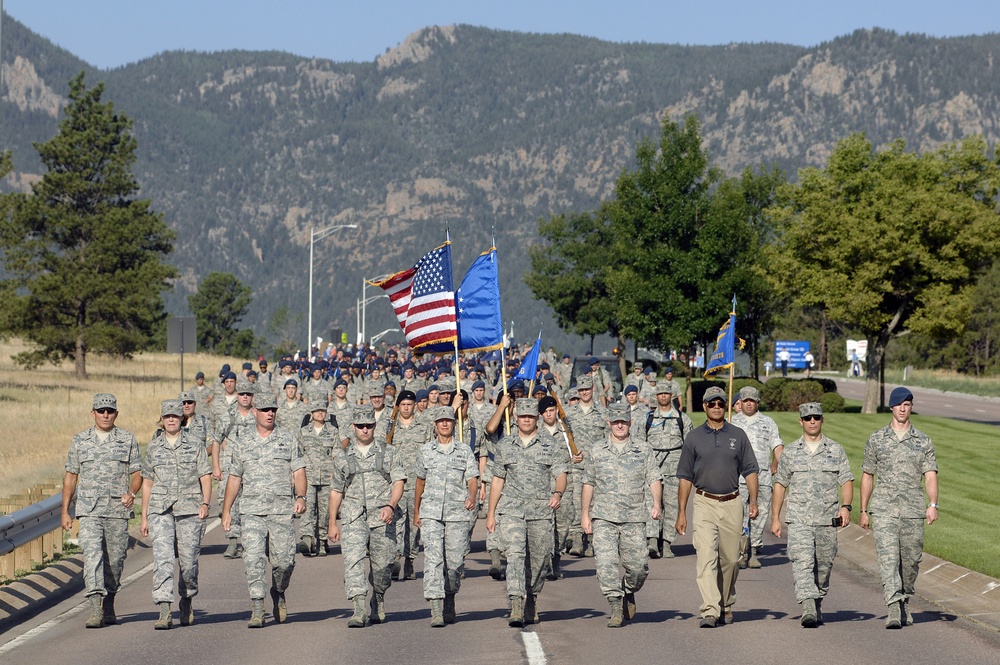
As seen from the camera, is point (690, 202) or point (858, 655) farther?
point (690, 202)

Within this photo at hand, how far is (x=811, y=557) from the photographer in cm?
1268

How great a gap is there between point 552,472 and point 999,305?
353 feet

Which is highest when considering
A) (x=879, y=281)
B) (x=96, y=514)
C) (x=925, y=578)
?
(x=879, y=281)

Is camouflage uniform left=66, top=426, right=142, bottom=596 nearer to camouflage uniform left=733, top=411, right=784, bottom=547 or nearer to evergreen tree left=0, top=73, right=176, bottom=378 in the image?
camouflage uniform left=733, top=411, right=784, bottom=547

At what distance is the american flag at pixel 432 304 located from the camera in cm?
1862

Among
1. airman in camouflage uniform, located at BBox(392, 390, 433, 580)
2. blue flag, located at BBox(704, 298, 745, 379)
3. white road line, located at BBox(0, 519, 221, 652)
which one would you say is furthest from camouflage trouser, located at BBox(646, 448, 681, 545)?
blue flag, located at BBox(704, 298, 745, 379)

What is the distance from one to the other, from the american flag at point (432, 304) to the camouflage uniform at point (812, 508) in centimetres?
635

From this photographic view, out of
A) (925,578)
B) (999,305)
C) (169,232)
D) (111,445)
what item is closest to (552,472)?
(111,445)

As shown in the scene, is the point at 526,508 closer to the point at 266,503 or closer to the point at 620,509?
the point at 620,509

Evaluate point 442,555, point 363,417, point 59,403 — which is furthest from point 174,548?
→ point 59,403

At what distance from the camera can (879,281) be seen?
5103cm

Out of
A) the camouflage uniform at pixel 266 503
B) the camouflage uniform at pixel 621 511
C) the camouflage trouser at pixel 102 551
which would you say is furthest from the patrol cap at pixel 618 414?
the camouflage trouser at pixel 102 551

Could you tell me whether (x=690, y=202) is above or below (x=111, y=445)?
above

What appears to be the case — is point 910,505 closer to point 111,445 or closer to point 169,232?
point 111,445
